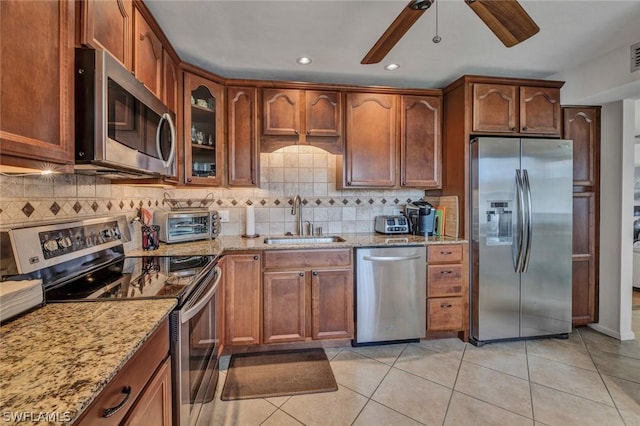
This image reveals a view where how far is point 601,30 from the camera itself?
6.65 ft

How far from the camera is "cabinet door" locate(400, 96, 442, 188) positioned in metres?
2.81

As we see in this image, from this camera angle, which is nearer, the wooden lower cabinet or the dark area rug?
the dark area rug

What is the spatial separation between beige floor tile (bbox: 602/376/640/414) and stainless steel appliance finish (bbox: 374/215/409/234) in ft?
5.72

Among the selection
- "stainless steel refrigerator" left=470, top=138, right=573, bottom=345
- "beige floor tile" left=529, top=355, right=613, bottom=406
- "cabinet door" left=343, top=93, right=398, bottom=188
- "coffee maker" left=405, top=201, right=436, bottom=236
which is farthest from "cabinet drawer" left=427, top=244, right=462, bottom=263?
"beige floor tile" left=529, top=355, right=613, bottom=406

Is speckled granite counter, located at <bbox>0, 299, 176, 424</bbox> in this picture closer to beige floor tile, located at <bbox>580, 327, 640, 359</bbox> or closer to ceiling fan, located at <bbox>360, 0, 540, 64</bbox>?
ceiling fan, located at <bbox>360, 0, 540, 64</bbox>

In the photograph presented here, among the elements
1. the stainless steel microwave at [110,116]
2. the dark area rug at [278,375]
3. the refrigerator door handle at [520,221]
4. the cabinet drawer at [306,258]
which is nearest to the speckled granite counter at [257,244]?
the cabinet drawer at [306,258]

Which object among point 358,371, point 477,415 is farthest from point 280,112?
point 477,415

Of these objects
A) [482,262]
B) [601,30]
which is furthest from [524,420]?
[601,30]

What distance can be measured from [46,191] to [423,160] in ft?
8.94

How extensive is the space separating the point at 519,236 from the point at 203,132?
2.80 meters

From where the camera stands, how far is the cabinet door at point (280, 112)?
262 cm

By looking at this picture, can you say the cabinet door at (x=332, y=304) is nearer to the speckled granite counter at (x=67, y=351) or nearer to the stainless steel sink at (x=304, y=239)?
the stainless steel sink at (x=304, y=239)

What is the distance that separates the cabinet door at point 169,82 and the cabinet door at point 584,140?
3.41 m

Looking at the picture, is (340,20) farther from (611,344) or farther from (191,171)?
(611,344)
